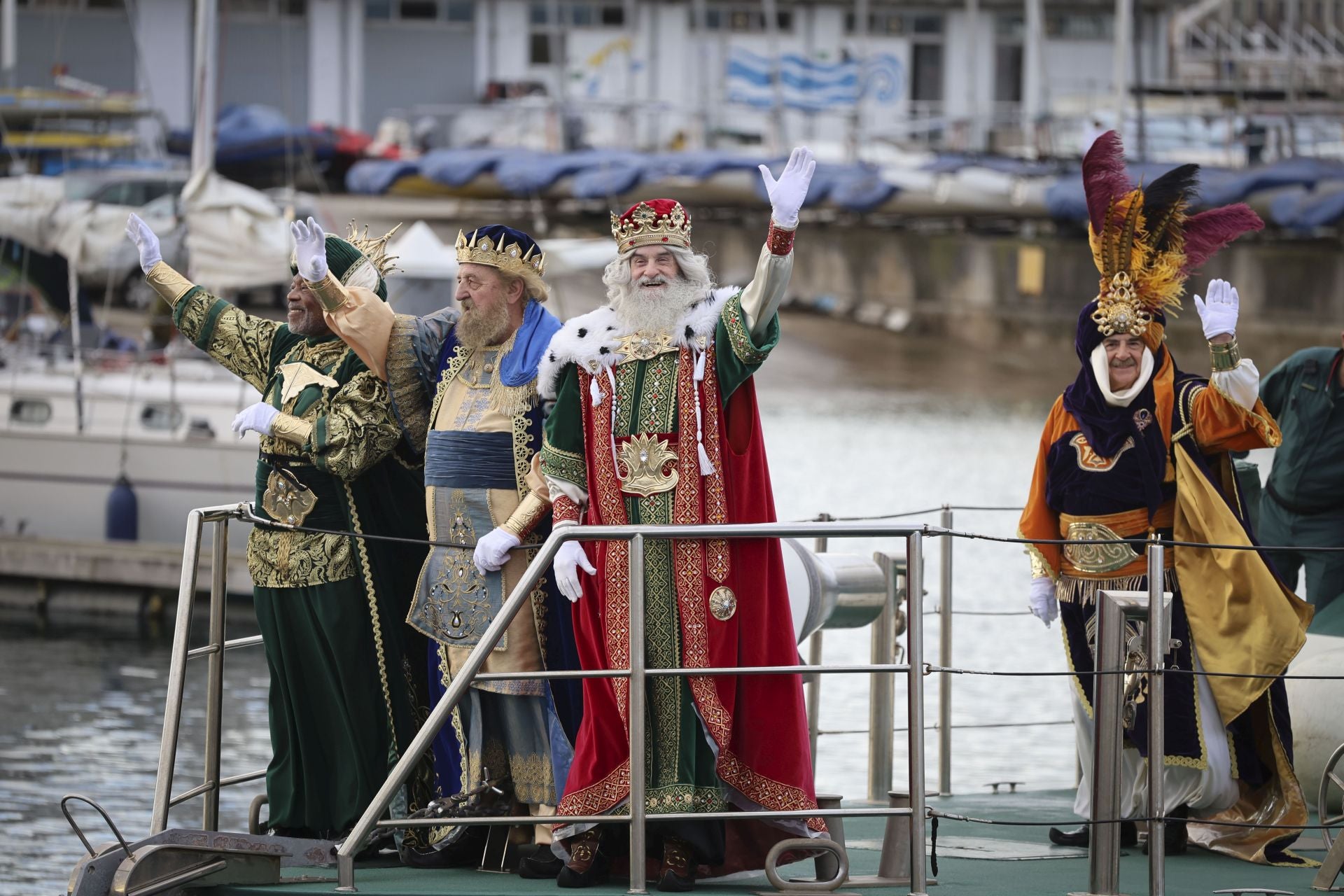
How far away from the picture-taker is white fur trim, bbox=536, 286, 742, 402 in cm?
521

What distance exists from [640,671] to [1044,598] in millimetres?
1653

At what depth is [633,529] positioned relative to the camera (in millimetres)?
4863

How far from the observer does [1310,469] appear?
6801 millimetres

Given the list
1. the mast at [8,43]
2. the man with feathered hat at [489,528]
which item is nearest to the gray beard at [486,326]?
the man with feathered hat at [489,528]

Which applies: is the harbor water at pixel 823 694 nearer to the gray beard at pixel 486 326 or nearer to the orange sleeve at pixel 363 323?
the gray beard at pixel 486 326

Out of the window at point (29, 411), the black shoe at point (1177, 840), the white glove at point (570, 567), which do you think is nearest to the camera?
the white glove at point (570, 567)

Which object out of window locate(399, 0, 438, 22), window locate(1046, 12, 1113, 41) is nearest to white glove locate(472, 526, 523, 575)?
window locate(399, 0, 438, 22)

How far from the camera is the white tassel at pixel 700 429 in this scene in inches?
204

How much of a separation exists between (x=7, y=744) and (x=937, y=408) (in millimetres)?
19539

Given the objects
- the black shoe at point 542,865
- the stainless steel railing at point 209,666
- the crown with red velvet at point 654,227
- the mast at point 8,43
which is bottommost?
the black shoe at point 542,865

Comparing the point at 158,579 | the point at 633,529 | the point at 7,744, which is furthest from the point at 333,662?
the point at 158,579

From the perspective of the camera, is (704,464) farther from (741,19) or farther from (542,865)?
(741,19)

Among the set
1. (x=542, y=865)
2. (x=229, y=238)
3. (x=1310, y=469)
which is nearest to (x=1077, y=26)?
(x=229, y=238)

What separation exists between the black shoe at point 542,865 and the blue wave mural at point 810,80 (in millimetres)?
37293
